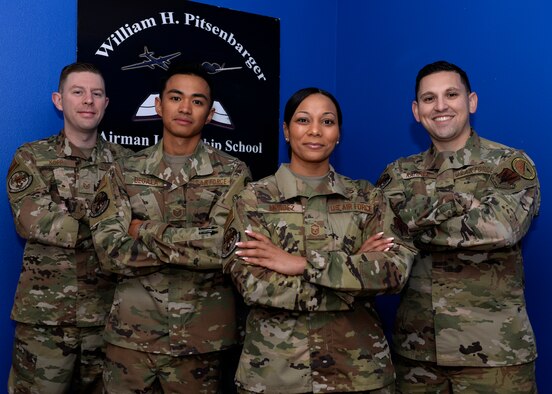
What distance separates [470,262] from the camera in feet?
7.04

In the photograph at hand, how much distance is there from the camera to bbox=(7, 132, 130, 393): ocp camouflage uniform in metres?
2.37

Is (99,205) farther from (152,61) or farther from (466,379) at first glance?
(466,379)

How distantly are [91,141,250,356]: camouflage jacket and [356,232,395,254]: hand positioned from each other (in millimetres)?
527

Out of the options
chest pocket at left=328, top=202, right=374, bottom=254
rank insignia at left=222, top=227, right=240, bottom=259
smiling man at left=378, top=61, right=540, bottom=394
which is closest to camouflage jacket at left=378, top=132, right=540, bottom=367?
smiling man at left=378, top=61, right=540, bottom=394

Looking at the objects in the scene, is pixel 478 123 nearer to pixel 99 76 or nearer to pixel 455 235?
Result: pixel 455 235

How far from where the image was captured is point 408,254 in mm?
1902

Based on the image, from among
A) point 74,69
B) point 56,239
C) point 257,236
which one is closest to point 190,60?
point 74,69

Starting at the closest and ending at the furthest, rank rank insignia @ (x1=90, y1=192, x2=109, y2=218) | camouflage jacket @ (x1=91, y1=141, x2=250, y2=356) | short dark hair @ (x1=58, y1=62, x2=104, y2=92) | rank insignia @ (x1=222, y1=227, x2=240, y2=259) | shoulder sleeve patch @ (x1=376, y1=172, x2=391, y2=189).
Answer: rank insignia @ (x1=222, y1=227, x2=240, y2=259), camouflage jacket @ (x1=91, y1=141, x2=250, y2=356), rank insignia @ (x1=90, y1=192, x2=109, y2=218), shoulder sleeve patch @ (x1=376, y1=172, x2=391, y2=189), short dark hair @ (x1=58, y1=62, x2=104, y2=92)

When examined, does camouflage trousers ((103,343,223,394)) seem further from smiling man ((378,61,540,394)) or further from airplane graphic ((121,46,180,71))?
airplane graphic ((121,46,180,71))

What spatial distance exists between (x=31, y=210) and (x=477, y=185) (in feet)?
5.87

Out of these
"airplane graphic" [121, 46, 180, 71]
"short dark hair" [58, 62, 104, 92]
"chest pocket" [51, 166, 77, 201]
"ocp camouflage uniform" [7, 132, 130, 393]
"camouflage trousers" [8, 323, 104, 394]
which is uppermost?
"airplane graphic" [121, 46, 180, 71]

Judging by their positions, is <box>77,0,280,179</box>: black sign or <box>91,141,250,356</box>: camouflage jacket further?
<box>77,0,280,179</box>: black sign

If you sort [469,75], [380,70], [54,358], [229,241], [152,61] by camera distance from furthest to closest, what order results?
1. [380,70]
2. [152,61]
3. [469,75]
4. [54,358]
5. [229,241]

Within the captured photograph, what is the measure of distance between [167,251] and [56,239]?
575 millimetres
